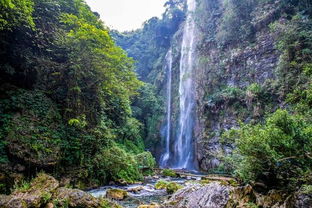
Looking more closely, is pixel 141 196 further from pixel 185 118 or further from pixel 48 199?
pixel 185 118

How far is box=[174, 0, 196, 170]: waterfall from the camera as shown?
19739 mm

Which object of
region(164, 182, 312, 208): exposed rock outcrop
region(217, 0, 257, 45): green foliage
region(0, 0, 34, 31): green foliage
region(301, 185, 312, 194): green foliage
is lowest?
region(164, 182, 312, 208): exposed rock outcrop

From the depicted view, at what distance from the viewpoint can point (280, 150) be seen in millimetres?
4473

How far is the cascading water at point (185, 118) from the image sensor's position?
19859 mm

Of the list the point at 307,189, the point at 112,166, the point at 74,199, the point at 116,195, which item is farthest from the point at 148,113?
the point at 307,189

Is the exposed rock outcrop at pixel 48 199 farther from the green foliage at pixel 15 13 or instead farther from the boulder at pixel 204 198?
the green foliage at pixel 15 13

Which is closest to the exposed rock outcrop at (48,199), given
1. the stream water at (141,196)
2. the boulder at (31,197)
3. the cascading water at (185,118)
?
the boulder at (31,197)

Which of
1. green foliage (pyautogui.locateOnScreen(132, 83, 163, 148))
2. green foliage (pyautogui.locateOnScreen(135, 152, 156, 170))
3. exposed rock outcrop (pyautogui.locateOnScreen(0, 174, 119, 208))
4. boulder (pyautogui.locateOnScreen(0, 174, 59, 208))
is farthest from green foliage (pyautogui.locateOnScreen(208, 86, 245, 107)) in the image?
boulder (pyautogui.locateOnScreen(0, 174, 59, 208))

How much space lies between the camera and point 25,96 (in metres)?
8.65

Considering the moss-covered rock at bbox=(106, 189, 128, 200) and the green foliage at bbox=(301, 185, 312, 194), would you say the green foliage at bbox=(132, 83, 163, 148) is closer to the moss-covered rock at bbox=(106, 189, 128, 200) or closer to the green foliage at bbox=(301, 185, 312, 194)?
the moss-covered rock at bbox=(106, 189, 128, 200)

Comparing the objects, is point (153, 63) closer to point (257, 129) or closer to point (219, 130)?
point (219, 130)

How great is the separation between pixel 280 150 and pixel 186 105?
17541 mm

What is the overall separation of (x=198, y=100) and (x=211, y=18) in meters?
8.66

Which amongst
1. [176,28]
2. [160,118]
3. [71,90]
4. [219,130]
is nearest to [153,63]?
[176,28]
